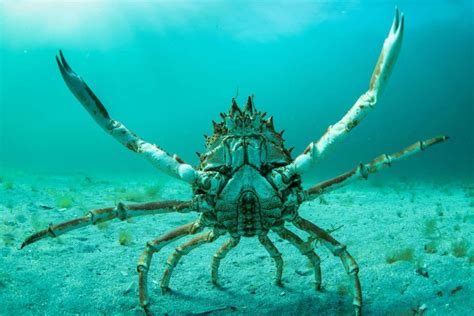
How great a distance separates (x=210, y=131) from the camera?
85.8m

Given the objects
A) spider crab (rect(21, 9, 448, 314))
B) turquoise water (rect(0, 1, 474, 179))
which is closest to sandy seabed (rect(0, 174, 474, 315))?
spider crab (rect(21, 9, 448, 314))

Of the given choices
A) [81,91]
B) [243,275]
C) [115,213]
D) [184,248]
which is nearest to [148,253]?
[184,248]

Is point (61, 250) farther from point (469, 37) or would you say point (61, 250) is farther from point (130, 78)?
point (130, 78)

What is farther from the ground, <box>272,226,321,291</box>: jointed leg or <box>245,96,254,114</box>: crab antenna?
<box>245,96,254,114</box>: crab antenna

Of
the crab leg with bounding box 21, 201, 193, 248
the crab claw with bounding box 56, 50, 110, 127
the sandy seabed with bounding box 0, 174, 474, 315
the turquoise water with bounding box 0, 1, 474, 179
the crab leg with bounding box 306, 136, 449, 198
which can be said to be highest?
the turquoise water with bounding box 0, 1, 474, 179

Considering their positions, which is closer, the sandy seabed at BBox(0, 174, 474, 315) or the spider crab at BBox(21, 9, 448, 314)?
the spider crab at BBox(21, 9, 448, 314)

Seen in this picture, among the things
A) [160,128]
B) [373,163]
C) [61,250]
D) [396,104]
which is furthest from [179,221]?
[160,128]

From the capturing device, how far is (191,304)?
13.8 ft

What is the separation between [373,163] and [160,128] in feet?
462

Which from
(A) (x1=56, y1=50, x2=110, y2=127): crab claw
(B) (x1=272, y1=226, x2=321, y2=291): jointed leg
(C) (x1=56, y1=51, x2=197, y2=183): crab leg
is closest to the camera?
(A) (x1=56, y1=50, x2=110, y2=127): crab claw

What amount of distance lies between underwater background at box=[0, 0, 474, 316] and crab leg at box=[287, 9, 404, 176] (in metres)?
0.14

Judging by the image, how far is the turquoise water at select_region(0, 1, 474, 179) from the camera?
4778 cm

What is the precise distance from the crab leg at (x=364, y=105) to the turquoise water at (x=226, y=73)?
2847 centimetres

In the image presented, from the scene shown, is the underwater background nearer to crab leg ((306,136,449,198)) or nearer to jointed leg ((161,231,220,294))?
jointed leg ((161,231,220,294))
